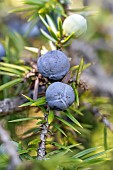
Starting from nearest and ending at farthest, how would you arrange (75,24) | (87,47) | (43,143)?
(43,143), (75,24), (87,47)

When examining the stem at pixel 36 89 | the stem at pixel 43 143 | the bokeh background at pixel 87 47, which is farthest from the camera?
the bokeh background at pixel 87 47

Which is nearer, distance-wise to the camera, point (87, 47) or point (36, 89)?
point (36, 89)

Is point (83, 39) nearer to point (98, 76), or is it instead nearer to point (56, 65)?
point (98, 76)

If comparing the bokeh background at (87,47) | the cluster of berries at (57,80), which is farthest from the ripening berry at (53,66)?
the bokeh background at (87,47)

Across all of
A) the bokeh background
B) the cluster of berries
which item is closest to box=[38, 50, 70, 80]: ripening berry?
the cluster of berries

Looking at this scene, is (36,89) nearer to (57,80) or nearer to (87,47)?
(57,80)

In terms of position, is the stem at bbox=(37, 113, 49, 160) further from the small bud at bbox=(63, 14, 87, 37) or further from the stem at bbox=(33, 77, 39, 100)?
the small bud at bbox=(63, 14, 87, 37)

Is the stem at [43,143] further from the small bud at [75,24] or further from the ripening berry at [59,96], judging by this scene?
the small bud at [75,24]

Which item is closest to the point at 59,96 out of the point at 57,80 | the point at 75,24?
the point at 57,80
